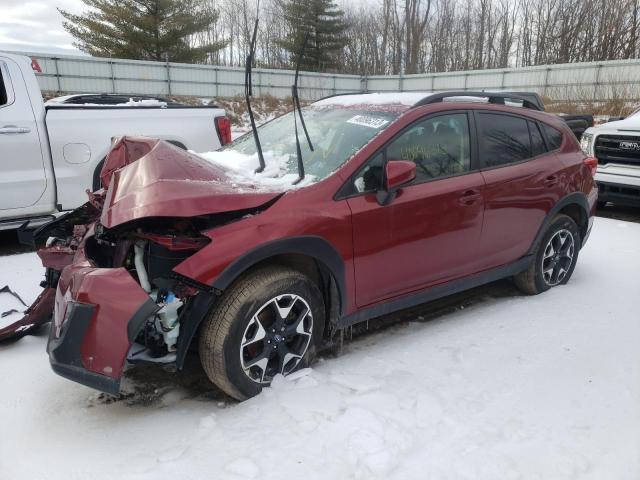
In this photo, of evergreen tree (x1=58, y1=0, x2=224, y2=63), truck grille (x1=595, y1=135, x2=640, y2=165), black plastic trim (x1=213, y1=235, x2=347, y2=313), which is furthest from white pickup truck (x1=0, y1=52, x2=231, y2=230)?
evergreen tree (x1=58, y1=0, x2=224, y2=63)

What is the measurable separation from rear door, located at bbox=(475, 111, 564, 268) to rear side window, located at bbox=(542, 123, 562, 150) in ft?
0.09

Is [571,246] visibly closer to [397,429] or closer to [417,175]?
[417,175]

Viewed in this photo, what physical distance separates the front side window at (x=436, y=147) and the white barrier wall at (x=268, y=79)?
21.8 metres

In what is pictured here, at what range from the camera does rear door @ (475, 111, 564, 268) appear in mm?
3857

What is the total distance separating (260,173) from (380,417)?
1.67m

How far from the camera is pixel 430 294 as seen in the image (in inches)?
142

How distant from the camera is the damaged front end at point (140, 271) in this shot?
94.6 inches

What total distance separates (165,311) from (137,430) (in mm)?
622

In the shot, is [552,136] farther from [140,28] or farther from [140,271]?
[140,28]

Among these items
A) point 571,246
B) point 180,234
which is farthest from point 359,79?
point 180,234

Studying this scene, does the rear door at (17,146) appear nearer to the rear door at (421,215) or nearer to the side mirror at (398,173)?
the rear door at (421,215)

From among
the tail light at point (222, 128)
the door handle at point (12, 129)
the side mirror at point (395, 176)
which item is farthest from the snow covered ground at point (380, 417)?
the tail light at point (222, 128)

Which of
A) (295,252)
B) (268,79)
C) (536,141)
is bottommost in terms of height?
(295,252)

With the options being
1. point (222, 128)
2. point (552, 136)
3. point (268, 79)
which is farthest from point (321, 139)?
point (268, 79)
